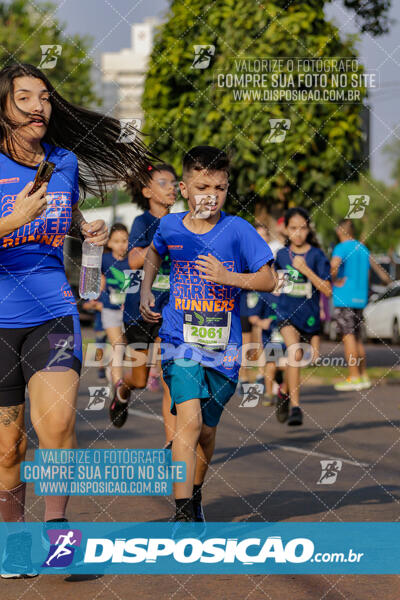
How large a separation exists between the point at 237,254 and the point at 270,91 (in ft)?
32.7

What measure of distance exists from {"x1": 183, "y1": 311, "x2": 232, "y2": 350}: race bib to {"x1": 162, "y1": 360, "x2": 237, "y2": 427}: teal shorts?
0.12 meters

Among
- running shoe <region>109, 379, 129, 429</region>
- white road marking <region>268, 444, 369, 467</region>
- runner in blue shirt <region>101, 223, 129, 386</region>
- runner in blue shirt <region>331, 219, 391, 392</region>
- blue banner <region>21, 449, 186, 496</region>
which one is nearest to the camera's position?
blue banner <region>21, 449, 186, 496</region>

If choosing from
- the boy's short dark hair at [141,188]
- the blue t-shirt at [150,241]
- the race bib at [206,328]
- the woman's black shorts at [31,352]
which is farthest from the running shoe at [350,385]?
the woman's black shorts at [31,352]

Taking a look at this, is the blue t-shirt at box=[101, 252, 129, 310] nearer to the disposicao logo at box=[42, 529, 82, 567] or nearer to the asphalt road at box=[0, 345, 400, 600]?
the asphalt road at box=[0, 345, 400, 600]

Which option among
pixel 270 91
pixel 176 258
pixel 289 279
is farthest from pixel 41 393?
pixel 270 91

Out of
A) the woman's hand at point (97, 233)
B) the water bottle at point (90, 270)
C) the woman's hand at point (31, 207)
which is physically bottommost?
the water bottle at point (90, 270)

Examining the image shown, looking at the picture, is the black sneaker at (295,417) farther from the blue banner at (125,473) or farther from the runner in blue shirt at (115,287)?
the runner in blue shirt at (115,287)

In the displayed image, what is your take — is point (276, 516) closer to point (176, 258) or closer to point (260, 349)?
point (176, 258)

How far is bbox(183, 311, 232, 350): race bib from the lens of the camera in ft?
18.3

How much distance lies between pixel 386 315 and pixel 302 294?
14388 millimetres

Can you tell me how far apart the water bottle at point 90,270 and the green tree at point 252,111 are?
946cm

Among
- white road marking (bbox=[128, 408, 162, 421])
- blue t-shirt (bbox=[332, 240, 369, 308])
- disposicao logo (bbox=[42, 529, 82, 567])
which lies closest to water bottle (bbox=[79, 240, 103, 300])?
disposicao logo (bbox=[42, 529, 82, 567])

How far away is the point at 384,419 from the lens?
36.0 ft

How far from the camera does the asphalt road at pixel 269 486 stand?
15.4ft
